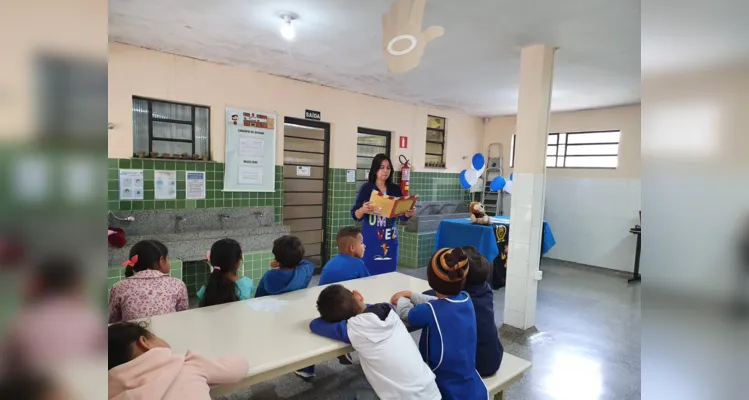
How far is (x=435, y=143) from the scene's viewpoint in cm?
618

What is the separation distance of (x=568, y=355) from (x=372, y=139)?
3.51 m

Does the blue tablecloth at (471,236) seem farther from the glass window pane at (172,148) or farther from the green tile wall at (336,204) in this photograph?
the glass window pane at (172,148)

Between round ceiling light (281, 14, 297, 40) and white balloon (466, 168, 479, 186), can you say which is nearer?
round ceiling light (281, 14, 297, 40)

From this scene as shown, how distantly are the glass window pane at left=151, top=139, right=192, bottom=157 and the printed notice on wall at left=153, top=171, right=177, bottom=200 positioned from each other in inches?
7.5

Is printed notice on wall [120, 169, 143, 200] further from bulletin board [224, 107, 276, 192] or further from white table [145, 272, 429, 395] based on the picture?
white table [145, 272, 429, 395]

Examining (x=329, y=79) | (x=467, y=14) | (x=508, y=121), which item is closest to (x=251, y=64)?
(x=329, y=79)

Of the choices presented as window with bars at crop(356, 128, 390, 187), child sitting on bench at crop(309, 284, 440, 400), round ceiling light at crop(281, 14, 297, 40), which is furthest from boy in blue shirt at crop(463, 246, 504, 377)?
window with bars at crop(356, 128, 390, 187)

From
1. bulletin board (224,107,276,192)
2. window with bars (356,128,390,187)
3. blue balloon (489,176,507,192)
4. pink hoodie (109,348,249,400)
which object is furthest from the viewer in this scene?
blue balloon (489,176,507,192)

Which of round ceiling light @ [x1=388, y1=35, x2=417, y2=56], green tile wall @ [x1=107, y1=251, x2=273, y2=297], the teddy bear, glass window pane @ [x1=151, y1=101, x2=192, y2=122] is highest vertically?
glass window pane @ [x1=151, y1=101, x2=192, y2=122]

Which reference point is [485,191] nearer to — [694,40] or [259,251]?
[259,251]

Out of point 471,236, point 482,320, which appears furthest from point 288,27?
point 471,236

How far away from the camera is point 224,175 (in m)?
3.93

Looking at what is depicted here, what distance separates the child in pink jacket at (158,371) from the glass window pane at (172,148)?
2.91m

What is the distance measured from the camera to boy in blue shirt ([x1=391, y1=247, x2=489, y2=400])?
151 centimetres
